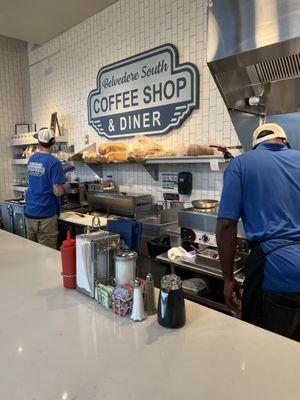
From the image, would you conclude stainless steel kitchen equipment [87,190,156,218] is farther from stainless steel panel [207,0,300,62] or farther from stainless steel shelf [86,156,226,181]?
stainless steel panel [207,0,300,62]

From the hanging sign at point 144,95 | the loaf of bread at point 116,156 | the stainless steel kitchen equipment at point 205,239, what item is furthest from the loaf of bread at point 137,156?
the stainless steel kitchen equipment at point 205,239

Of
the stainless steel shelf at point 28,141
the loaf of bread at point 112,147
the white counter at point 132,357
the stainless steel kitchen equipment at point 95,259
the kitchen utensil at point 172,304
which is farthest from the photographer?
the stainless steel shelf at point 28,141

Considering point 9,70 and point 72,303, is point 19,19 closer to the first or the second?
point 9,70

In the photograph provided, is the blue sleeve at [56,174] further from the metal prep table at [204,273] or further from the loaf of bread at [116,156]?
the metal prep table at [204,273]

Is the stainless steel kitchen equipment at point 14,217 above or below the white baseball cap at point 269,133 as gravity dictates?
below

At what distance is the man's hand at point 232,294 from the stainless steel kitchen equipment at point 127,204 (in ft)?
5.65

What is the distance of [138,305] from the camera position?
119cm

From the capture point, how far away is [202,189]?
3107 millimetres

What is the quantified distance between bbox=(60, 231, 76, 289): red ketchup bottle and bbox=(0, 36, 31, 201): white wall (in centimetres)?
499

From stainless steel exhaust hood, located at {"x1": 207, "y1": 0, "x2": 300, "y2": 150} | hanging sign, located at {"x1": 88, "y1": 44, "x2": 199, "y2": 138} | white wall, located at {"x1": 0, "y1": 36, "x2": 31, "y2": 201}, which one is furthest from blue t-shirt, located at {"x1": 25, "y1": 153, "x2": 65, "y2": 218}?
white wall, located at {"x1": 0, "y1": 36, "x2": 31, "y2": 201}

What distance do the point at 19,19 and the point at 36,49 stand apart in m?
1.08

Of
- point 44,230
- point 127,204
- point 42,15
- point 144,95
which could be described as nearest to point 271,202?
point 127,204

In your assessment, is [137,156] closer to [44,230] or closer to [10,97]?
[44,230]

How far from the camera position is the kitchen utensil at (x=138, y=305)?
3.89 ft
